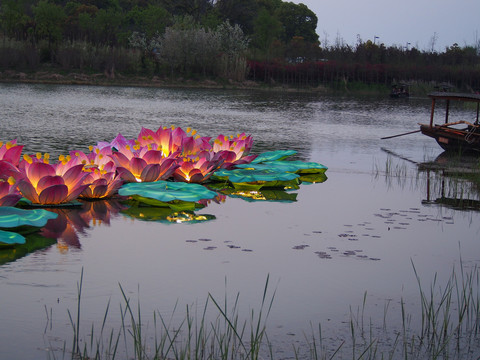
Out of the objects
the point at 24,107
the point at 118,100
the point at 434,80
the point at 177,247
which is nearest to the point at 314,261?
the point at 177,247

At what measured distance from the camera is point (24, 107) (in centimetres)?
1572

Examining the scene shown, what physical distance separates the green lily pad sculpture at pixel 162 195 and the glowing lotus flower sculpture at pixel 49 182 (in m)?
0.44

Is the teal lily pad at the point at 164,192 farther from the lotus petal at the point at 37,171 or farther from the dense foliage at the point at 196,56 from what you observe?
the dense foliage at the point at 196,56

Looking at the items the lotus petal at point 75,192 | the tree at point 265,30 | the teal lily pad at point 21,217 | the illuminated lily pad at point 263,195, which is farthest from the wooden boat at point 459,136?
the tree at point 265,30

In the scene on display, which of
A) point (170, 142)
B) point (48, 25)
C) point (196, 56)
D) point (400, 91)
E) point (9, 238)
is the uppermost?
point (48, 25)

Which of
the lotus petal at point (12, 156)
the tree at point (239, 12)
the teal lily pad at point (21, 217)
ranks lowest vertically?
the teal lily pad at point (21, 217)

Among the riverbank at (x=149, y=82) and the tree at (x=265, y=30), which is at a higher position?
the tree at (x=265, y=30)

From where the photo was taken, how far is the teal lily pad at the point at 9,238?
4.44 meters

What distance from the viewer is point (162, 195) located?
5973 mm

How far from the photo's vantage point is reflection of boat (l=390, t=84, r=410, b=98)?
1227 inches

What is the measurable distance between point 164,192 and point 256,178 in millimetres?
1297

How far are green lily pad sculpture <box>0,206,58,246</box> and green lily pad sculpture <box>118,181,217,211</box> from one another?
99cm

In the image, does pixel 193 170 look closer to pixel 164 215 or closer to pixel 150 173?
pixel 150 173

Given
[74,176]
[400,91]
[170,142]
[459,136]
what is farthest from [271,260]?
[400,91]
